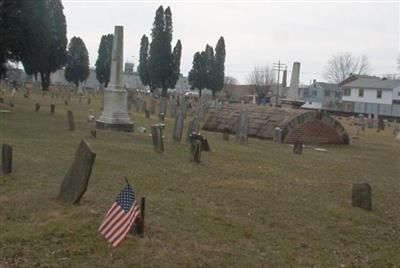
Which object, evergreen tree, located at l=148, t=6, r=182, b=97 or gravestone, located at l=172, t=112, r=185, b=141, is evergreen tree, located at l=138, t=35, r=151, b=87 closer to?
evergreen tree, located at l=148, t=6, r=182, b=97

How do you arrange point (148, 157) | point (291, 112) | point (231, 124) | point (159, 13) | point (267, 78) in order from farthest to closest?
1. point (267, 78)
2. point (159, 13)
3. point (231, 124)
4. point (291, 112)
5. point (148, 157)

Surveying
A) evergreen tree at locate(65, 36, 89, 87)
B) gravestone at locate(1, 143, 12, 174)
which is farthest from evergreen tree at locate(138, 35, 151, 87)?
gravestone at locate(1, 143, 12, 174)

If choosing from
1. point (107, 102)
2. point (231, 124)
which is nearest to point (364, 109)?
point (231, 124)

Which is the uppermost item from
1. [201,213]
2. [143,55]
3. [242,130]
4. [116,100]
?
[143,55]

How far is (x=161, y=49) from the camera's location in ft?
205

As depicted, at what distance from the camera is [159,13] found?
61.6m

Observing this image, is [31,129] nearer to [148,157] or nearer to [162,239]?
[148,157]

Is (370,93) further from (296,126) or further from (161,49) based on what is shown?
(296,126)

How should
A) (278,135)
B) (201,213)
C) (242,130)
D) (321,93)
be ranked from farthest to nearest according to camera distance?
(321,93) → (278,135) → (242,130) → (201,213)

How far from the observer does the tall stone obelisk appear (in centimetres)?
2052

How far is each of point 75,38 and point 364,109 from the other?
41.8 metres

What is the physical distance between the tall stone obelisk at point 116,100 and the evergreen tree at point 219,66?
174ft

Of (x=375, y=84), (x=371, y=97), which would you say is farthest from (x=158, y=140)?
(x=375, y=84)

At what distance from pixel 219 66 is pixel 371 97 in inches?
1089
